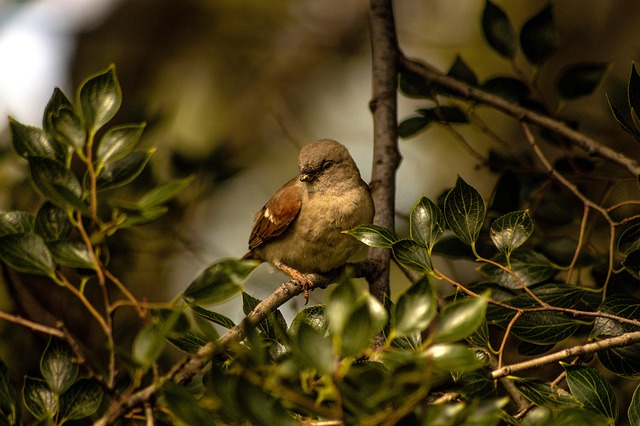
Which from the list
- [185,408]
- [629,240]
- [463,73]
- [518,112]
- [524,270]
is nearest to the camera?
[185,408]

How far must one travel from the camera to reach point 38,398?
160 centimetres

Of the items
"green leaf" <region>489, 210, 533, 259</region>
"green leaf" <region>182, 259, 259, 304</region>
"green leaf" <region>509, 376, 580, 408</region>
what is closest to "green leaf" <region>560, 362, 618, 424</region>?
"green leaf" <region>509, 376, 580, 408</region>

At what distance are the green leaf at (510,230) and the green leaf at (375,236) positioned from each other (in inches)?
12.4

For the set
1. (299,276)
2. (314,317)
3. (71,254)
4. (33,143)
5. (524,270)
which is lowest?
(299,276)

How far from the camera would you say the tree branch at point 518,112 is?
2348 mm

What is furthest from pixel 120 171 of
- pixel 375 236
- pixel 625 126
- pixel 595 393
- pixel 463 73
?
pixel 463 73

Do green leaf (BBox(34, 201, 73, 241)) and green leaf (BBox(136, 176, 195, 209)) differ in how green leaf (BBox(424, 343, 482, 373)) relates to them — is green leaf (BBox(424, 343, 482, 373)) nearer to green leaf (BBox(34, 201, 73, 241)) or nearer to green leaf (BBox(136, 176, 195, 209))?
green leaf (BBox(136, 176, 195, 209))

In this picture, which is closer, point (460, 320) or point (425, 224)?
point (460, 320)

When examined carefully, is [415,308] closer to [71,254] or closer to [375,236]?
[375,236]

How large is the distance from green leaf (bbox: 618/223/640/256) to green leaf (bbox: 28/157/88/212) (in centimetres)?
152

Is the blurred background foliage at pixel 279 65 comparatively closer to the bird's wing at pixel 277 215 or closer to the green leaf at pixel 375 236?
the bird's wing at pixel 277 215

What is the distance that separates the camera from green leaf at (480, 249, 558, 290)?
213cm

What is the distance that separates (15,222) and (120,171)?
0.27 metres

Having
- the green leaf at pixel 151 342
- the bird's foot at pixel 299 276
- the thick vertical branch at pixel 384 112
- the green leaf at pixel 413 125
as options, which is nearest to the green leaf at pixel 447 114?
the green leaf at pixel 413 125
